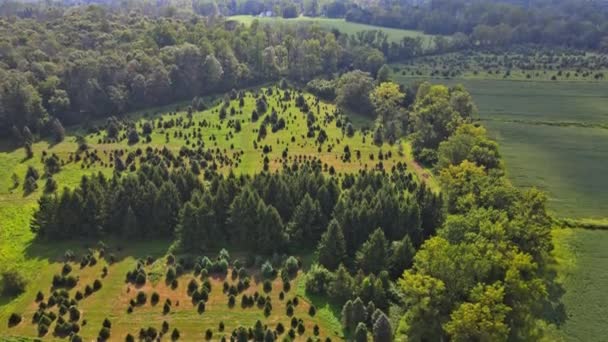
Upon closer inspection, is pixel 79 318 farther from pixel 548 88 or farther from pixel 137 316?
pixel 548 88

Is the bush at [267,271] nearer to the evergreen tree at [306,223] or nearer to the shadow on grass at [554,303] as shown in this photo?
the evergreen tree at [306,223]

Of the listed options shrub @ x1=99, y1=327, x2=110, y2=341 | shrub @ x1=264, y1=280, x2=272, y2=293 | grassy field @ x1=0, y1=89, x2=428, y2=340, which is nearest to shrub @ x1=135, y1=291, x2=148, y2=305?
grassy field @ x1=0, y1=89, x2=428, y2=340

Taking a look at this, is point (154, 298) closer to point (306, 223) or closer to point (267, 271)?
point (267, 271)

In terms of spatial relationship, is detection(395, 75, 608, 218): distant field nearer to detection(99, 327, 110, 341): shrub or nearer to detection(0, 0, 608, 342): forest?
detection(0, 0, 608, 342): forest

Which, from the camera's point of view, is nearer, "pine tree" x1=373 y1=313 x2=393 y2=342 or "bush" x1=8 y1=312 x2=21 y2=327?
"pine tree" x1=373 y1=313 x2=393 y2=342

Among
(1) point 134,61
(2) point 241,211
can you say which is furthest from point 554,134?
(1) point 134,61

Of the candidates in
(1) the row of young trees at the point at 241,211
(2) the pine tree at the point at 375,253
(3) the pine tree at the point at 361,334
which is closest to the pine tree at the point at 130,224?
(1) the row of young trees at the point at 241,211

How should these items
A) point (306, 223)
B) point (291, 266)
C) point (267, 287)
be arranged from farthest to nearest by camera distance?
point (306, 223) < point (291, 266) < point (267, 287)
